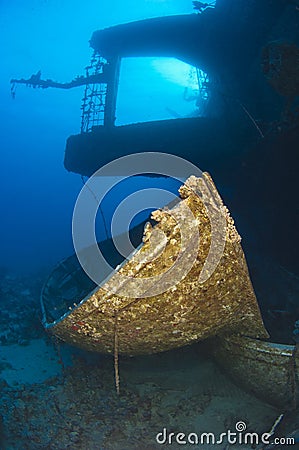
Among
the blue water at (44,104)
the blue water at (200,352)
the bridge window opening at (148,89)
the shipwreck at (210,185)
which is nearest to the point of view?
the shipwreck at (210,185)

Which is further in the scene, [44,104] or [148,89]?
[44,104]

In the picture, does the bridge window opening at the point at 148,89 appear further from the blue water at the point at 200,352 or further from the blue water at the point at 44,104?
the blue water at the point at 200,352

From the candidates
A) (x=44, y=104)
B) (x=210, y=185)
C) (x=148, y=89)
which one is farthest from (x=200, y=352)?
(x=44, y=104)

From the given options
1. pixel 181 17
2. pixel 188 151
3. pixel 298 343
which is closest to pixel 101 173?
pixel 188 151

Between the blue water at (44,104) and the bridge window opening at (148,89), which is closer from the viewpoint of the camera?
the blue water at (44,104)

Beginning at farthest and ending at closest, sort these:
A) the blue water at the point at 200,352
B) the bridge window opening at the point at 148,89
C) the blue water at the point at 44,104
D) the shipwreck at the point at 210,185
Result: the bridge window opening at the point at 148,89, the blue water at the point at 44,104, the blue water at the point at 200,352, the shipwreck at the point at 210,185

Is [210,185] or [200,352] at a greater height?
[210,185]

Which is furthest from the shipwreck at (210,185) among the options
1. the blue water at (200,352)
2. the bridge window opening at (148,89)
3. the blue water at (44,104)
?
the bridge window opening at (148,89)

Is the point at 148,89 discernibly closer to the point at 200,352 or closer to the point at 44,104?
the point at 44,104

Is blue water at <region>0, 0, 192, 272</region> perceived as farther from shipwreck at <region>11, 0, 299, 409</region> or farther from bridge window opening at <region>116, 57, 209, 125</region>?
shipwreck at <region>11, 0, 299, 409</region>

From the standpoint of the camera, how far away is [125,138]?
1070cm

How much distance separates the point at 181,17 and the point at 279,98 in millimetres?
6692

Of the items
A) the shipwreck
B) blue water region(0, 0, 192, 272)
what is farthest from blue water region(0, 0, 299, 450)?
blue water region(0, 0, 192, 272)

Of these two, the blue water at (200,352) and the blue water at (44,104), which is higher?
the blue water at (44,104)
